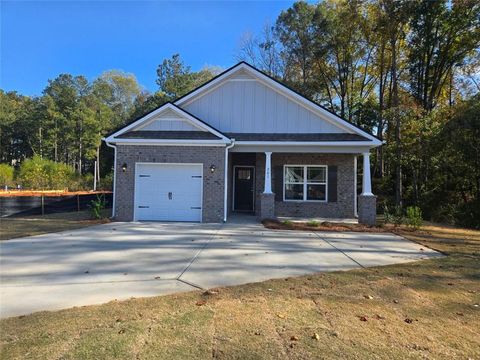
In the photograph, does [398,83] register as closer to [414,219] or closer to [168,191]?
[414,219]

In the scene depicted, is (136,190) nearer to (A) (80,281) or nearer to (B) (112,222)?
(B) (112,222)

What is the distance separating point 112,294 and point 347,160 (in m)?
12.9

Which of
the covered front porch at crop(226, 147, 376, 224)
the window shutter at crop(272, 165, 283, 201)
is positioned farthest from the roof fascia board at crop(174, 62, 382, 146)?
the window shutter at crop(272, 165, 283, 201)

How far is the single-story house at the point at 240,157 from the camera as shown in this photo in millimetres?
14180

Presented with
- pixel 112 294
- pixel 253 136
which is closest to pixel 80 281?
pixel 112 294

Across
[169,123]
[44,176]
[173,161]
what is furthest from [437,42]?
[44,176]

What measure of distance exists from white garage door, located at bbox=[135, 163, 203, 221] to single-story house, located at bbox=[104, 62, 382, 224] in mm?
37

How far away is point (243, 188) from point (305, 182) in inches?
117

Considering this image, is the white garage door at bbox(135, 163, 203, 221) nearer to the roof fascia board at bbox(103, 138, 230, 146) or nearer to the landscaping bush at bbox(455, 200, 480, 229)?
the roof fascia board at bbox(103, 138, 230, 146)

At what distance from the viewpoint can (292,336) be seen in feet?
12.2

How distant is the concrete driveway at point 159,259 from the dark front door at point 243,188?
597 cm

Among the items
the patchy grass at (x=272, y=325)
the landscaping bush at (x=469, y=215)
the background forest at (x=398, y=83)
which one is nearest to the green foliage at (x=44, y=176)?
the background forest at (x=398, y=83)

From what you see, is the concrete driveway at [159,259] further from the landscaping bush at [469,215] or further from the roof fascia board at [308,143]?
the landscaping bush at [469,215]

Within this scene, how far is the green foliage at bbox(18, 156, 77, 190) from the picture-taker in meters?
28.3
